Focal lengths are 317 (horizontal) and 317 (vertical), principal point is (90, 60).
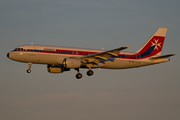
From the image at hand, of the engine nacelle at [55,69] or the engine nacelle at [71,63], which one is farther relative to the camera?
the engine nacelle at [55,69]

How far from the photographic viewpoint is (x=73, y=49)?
186 feet

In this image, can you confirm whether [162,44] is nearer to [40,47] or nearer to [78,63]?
[78,63]

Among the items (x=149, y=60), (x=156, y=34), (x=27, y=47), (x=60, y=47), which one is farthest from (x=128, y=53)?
(x=27, y=47)

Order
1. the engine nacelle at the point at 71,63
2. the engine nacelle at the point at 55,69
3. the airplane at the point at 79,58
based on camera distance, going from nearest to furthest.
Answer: the engine nacelle at the point at 71,63 < the airplane at the point at 79,58 < the engine nacelle at the point at 55,69

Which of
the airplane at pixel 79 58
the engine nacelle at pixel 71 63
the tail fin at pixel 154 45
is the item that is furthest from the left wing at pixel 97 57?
the tail fin at pixel 154 45

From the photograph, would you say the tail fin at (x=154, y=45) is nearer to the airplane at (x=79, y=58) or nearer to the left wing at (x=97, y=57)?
the airplane at (x=79, y=58)

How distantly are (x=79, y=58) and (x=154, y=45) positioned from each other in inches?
667

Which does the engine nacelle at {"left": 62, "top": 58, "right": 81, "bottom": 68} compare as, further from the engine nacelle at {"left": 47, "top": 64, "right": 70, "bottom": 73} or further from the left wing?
the engine nacelle at {"left": 47, "top": 64, "right": 70, "bottom": 73}

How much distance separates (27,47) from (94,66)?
12.4 m

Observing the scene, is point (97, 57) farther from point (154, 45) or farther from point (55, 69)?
point (154, 45)

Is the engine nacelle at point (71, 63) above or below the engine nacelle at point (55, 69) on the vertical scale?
above

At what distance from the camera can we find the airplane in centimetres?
5438

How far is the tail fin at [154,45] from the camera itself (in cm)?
6194

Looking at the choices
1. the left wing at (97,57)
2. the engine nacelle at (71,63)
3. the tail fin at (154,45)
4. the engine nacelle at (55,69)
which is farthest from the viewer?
the tail fin at (154,45)
